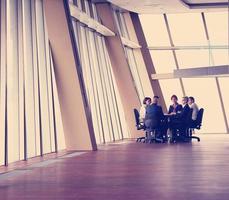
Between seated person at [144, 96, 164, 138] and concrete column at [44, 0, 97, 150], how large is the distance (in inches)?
113

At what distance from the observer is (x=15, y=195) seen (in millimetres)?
4246

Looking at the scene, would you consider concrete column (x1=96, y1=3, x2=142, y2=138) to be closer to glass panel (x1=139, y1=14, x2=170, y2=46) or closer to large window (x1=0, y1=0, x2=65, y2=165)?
glass panel (x1=139, y1=14, x2=170, y2=46)

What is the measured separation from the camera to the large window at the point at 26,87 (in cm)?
787

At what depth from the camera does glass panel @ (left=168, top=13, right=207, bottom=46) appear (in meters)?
A: 18.5

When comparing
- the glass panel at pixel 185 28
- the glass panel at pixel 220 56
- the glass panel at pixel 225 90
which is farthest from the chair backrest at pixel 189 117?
the glass panel at pixel 225 90

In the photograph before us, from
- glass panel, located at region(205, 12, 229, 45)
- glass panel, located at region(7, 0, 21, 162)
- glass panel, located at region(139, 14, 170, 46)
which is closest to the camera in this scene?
glass panel, located at region(7, 0, 21, 162)

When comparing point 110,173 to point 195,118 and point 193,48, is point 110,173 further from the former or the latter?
point 193,48

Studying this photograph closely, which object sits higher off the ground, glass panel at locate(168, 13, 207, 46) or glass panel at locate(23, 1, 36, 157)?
glass panel at locate(168, 13, 207, 46)

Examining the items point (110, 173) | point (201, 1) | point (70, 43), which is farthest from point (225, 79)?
point (110, 173)

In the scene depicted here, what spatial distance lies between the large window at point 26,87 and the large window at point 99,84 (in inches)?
109

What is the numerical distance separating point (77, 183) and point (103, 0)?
1082cm

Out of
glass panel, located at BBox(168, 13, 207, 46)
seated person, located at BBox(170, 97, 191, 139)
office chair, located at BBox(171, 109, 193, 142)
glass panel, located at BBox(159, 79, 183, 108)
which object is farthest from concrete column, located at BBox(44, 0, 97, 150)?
glass panel, located at BBox(159, 79, 183, 108)

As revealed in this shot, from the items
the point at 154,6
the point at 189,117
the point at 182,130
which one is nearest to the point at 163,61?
the point at 154,6

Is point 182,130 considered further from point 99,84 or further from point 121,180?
point 121,180
